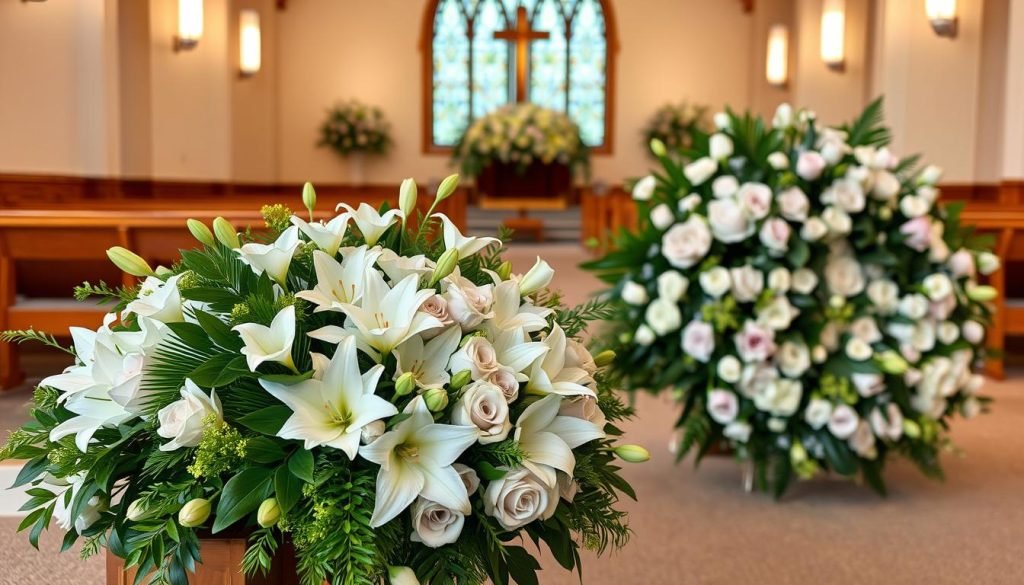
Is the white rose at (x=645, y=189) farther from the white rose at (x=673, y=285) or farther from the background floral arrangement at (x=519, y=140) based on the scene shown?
the background floral arrangement at (x=519, y=140)

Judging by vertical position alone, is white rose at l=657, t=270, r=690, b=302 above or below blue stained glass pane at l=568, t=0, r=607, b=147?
below

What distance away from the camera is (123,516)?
2.57ft

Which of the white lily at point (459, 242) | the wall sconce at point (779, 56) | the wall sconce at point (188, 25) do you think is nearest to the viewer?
the white lily at point (459, 242)

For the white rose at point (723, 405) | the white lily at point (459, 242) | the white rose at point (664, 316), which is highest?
the white lily at point (459, 242)

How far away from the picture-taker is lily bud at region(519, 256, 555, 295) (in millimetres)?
938

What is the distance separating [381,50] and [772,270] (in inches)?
495

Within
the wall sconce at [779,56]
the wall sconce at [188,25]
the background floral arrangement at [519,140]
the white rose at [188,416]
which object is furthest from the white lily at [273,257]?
the wall sconce at [779,56]

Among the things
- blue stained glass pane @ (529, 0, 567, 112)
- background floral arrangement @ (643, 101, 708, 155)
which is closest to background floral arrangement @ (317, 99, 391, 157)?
blue stained glass pane @ (529, 0, 567, 112)

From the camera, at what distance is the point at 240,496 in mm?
730

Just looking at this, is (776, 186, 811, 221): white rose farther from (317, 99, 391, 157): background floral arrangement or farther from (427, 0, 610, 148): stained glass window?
(427, 0, 610, 148): stained glass window

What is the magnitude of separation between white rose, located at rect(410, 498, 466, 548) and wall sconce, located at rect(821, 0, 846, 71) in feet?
34.1

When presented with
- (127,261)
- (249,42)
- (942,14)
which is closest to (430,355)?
(127,261)

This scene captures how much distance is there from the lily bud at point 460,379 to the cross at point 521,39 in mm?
13669

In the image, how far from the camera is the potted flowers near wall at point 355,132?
14.0m
